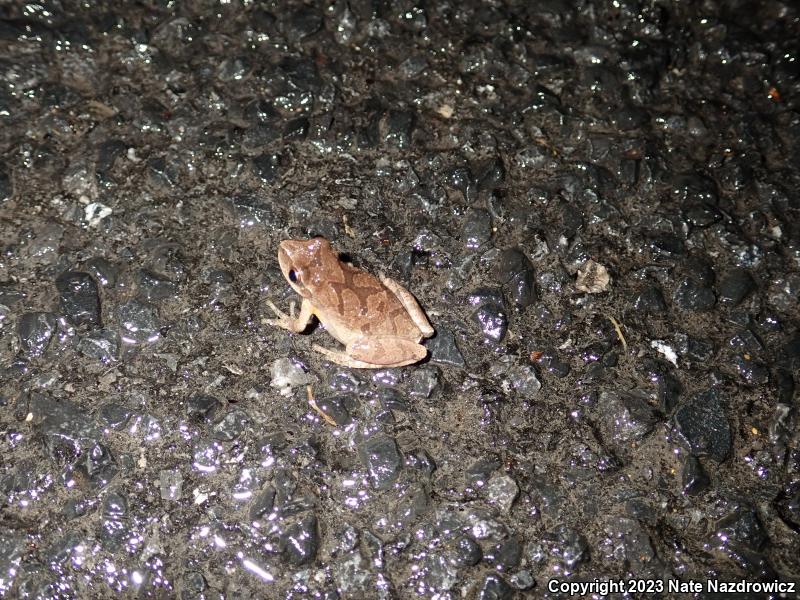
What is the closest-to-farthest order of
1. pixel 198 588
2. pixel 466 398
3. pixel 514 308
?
pixel 198 588 < pixel 466 398 < pixel 514 308

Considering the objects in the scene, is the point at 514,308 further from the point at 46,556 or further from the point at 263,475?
the point at 46,556

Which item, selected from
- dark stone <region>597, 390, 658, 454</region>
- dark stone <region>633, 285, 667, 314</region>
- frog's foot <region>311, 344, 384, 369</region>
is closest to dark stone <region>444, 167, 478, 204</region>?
dark stone <region>633, 285, 667, 314</region>

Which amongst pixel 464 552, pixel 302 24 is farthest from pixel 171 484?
pixel 302 24

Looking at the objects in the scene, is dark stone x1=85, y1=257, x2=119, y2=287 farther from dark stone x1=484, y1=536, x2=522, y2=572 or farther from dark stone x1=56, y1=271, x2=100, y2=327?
dark stone x1=484, y1=536, x2=522, y2=572

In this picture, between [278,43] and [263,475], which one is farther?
[278,43]

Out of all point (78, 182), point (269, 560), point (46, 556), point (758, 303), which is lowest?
point (46, 556)

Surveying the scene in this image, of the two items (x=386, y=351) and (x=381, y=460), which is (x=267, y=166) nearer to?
(x=386, y=351)

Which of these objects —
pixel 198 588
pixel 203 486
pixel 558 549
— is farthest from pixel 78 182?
pixel 558 549

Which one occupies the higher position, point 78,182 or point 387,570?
point 78,182
